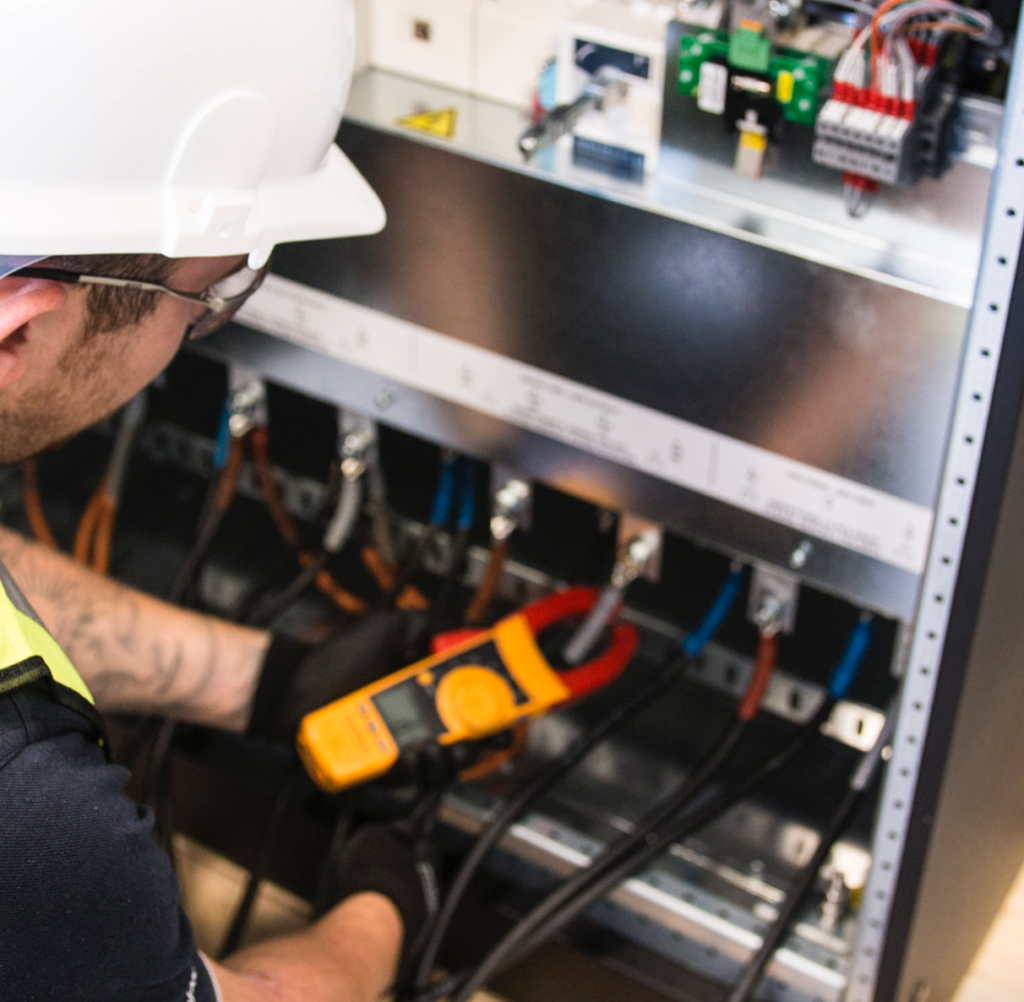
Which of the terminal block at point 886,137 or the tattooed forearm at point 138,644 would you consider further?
the tattooed forearm at point 138,644

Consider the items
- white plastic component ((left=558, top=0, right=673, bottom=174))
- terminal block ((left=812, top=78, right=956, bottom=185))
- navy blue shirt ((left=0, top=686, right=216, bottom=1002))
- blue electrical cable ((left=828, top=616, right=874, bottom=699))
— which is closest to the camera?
navy blue shirt ((left=0, top=686, right=216, bottom=1002))

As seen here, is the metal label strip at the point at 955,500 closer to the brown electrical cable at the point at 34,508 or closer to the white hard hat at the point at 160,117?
the white hard hat at the point at 160,117

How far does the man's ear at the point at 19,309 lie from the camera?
0.80 m

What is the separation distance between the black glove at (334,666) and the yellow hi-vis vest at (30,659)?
18.8 inches

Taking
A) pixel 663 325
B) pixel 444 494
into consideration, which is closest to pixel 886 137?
pixel 663 325

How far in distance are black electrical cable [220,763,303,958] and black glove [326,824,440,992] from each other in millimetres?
75

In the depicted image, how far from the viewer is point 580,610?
4.86 feet

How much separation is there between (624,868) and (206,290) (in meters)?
0.70

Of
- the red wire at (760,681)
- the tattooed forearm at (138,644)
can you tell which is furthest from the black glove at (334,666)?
the red wire at (760,681)

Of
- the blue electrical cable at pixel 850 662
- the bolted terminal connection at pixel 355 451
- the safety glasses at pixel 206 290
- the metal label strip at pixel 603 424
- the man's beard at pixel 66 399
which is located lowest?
the blue electrical cable at pixel 850 662

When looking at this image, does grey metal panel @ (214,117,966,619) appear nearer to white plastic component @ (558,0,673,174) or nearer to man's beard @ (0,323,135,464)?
white plastic component @ (558,0,673,174)

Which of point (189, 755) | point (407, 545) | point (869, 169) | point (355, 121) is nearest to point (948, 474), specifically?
point (869, 169)

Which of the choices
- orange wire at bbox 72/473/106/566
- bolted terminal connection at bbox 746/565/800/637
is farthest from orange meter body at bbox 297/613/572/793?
orange wire at bbox 72/473/106/566

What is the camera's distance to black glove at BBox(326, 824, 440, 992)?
1354 millimetres
